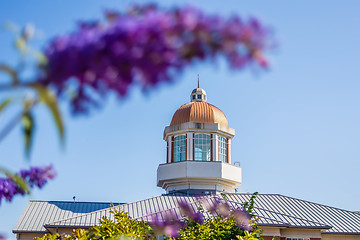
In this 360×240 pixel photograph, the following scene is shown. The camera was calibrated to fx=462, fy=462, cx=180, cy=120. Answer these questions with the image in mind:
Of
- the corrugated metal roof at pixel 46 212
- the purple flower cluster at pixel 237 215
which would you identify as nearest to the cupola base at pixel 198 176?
the corrugated metal roof at pixel 46 212

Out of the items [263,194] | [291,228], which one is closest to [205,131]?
[263,194]

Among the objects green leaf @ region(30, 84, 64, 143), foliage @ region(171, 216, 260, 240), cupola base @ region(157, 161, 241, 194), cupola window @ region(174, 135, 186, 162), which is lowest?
green leaf @ region(30, 84, 64, 143)

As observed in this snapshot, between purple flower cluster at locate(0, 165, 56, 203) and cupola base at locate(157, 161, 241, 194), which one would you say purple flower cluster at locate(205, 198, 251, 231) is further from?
cupola base at locate(157, 161, 241, 194)

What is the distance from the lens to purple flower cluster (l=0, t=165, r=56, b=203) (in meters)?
3.63

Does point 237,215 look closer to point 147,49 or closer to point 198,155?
point 147,49

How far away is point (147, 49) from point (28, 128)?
0.56m

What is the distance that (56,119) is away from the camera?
1668mm

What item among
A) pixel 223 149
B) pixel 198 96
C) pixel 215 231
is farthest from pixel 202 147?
pixel 215 231

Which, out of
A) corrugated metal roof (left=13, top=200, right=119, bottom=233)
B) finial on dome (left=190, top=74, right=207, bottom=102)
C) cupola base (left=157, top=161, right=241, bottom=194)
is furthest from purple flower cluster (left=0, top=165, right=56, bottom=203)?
finial on dome (left=190, top=74, right=207, bottom=102)

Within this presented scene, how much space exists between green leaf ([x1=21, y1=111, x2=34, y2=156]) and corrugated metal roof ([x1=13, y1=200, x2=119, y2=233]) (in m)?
25.7

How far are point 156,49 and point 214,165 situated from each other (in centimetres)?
2749

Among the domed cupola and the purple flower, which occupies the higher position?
the domed cupola

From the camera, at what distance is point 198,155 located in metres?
29.5

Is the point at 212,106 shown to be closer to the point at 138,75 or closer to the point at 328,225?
the point at 328,225
